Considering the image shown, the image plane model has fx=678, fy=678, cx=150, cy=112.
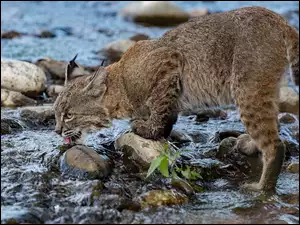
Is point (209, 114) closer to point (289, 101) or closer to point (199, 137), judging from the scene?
point (199, 137)

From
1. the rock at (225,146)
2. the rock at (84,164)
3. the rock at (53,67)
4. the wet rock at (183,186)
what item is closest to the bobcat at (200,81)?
the rock at (225,146)

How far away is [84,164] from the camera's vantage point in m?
7.04

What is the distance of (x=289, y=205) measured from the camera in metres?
6.60

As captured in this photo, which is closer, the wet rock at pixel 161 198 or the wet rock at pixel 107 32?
the wet rock at pixel 161 198

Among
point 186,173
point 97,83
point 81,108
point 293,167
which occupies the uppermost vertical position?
point 97,83

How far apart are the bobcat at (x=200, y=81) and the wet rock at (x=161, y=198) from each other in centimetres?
90

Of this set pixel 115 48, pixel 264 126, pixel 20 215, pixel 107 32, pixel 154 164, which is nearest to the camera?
pixel 20 215

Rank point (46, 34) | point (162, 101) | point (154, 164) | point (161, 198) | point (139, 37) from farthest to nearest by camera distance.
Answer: point (46, 34)
point (139, 37)
point (162, 101)
point (154, 164)
point (161, 198)

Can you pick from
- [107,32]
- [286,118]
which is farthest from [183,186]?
[107,32]

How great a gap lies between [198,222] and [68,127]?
2300 mm

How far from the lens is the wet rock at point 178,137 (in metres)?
8.50

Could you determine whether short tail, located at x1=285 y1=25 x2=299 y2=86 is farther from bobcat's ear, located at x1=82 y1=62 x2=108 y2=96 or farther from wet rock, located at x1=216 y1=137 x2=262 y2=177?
bobcat's ear, located at x1=82 y1=62 x2=108 y2=96

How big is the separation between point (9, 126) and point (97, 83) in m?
1.42

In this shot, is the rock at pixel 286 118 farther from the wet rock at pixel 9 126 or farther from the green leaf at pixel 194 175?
the wet rock at pixel 9 126
